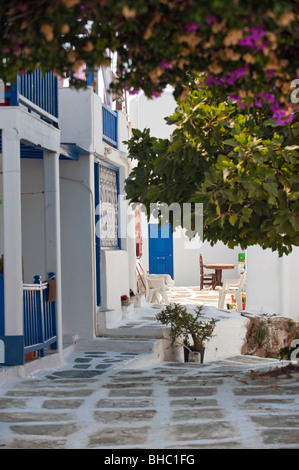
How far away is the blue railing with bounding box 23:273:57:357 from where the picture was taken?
27.4 ft

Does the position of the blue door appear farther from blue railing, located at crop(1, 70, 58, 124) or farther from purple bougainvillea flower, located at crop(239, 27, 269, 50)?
purple bougainvillea flower, located at crop(239, 27, 269, 50)

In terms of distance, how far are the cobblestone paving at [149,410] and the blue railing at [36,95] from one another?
3487 millimetres

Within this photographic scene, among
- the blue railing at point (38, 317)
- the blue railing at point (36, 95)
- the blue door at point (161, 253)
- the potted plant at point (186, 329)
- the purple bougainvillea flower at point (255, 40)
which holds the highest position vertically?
the blue railing at point (36, 95)

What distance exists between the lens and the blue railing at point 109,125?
12258mm

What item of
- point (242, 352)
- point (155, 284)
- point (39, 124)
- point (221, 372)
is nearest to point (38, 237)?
point (39, 124)

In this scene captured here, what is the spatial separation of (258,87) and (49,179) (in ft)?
20.0

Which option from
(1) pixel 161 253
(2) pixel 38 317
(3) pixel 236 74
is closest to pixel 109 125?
(2) pixel 38 317

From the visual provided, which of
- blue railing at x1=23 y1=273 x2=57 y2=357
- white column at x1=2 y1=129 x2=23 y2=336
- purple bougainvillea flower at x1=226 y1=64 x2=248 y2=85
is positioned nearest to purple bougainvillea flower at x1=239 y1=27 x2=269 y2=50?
purple bougainvillea flower at x1=226 y1=64 x2=248 y2=85

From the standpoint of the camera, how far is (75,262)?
11195mm

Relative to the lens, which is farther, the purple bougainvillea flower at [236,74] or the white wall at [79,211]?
the white wall at [79,211]

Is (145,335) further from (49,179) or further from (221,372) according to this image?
(49,179)

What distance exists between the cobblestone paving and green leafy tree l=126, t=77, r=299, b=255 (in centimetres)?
173

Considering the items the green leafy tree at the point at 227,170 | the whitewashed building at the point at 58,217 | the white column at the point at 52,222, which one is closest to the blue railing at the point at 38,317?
the whitewashed building at the point at 58,217

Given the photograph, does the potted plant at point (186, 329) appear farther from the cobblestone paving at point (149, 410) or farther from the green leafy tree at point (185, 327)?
the cobblestone paving at point (149, 410)
